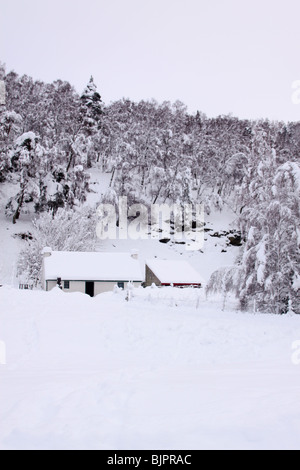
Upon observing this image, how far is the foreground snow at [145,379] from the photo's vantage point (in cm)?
552

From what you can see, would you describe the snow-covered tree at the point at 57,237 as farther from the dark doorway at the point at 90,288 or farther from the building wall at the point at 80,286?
the dark doorway at the point at 90,288

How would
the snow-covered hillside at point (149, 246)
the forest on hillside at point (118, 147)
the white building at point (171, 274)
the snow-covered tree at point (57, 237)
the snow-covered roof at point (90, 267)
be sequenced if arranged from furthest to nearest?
the forest on hillside at point (118, 147)
the snow-covered hillside at point (149, 246)
the snow-covered tree at point (57, 237)
the white building at point (171, 274)
the snow-covered roof at point (90, 267)

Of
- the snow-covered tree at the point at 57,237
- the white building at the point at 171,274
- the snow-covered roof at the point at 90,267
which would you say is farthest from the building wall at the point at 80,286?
the snow-covered tree at the point at 57,237

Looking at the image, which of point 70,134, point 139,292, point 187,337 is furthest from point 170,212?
point 187,337

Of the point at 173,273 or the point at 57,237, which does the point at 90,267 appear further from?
the point at 173,273

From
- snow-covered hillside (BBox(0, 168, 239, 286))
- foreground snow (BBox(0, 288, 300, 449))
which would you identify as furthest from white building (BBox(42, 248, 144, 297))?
foreground snow (BBox(0, 288, 300, 449))

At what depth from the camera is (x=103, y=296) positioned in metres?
20.0

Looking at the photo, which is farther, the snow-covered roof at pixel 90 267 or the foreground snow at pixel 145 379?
the snow-covered roof at pixel 90 267

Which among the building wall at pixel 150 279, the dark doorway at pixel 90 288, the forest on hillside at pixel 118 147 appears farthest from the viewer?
the forest on hillside at pixel 118 147

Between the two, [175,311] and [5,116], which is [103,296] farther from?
[5,116]

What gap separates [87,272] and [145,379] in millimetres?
21287

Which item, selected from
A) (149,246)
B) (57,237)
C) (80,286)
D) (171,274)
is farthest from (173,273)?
(57,237)

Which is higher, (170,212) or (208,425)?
(170,212)
